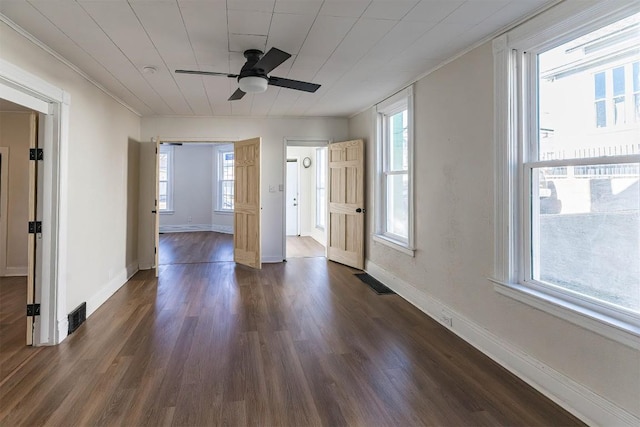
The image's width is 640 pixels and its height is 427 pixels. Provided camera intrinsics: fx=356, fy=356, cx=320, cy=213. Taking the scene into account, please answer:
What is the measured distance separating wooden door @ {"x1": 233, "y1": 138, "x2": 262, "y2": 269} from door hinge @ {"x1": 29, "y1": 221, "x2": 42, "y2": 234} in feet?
9.33

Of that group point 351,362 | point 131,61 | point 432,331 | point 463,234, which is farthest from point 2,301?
point 463,234

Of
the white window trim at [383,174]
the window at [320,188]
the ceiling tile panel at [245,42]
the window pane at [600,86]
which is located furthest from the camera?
the window at [320,188]

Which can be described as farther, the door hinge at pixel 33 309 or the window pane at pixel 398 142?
the window pane at pixel 398 142

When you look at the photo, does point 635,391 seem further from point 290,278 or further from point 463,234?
point 290,278

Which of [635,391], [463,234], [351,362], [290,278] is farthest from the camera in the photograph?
[290,278]

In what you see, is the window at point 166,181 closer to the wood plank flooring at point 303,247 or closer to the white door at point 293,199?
the white door at point 293,199

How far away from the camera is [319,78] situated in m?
3.75

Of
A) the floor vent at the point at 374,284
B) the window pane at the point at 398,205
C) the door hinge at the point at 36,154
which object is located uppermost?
the door hinge at the point at 36,154

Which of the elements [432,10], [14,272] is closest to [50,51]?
[432,10]

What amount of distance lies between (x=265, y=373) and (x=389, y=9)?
2527mm

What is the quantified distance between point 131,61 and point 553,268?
3.74m

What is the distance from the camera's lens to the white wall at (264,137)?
5605 millimetres

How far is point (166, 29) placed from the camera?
254cm

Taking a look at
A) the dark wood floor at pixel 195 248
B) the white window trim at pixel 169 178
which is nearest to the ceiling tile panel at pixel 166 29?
the dark wood floor at pixel 195 248
